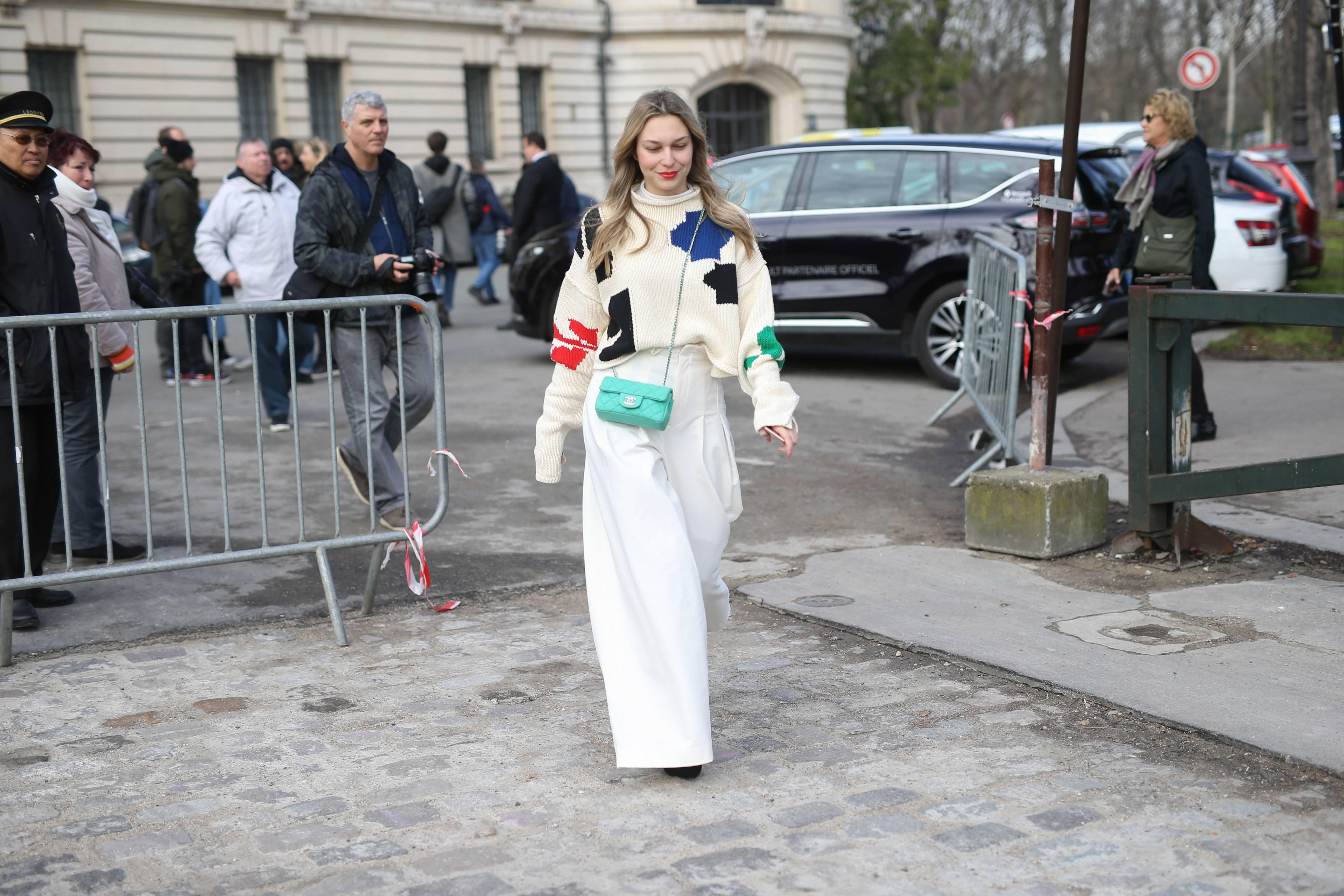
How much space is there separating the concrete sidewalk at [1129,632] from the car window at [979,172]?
4636mm

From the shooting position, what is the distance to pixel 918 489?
7438mm

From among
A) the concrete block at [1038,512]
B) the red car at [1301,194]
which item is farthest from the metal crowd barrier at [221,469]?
the red car at [1301,194]

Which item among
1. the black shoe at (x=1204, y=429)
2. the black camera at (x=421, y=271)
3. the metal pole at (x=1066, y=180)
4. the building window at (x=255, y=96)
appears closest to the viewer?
the metal pole at (x=1066, y=180)

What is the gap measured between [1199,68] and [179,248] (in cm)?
1312

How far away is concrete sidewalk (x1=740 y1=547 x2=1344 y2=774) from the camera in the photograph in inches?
163

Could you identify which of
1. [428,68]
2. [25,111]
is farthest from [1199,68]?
[428,68]

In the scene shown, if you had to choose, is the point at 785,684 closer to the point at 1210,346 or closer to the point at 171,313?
the point at 171,313

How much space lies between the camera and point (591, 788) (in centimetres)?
372

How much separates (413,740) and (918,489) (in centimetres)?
392

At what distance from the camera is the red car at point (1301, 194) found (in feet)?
50.1

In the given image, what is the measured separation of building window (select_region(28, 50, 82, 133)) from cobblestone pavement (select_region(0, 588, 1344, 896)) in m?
24.2

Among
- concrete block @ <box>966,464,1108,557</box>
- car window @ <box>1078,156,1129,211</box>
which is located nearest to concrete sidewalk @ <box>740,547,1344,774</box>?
Answer: concrete block @ <box>966,464,1108,557</box>

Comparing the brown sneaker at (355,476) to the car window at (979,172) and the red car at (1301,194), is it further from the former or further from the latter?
the red car at (1301,194)

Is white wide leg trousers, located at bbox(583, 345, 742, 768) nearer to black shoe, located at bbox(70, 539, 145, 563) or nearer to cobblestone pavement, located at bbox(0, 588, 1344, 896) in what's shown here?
cobblestone pavement, located at bbox(0, 588, 1344, 896)
